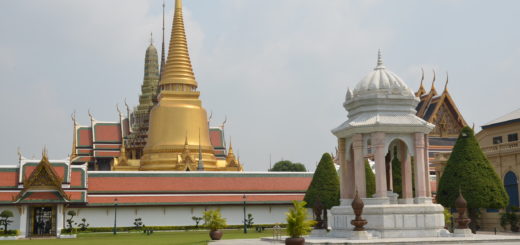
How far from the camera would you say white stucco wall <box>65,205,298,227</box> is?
43.6 meters

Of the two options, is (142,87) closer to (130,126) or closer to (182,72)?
(130,126)

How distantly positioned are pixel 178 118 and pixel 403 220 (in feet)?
126

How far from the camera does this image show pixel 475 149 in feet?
113

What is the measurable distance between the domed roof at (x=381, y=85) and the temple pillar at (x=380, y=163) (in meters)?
1.86

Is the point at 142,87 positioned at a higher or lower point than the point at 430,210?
higher

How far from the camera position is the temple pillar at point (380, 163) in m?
23.1

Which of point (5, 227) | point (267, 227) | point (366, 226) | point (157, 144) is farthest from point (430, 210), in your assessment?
point (157, 144)

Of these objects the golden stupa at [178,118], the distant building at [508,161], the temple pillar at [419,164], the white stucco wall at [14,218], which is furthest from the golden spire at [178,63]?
the temple pillar at [419,164]

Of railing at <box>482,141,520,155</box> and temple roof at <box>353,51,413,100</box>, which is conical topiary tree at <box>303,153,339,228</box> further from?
temple roof at <box>353,51,413,100</box>

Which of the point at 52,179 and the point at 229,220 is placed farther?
the point at 229,220

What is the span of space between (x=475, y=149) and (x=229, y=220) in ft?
61.3

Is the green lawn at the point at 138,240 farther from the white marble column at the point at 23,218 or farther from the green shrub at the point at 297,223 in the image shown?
the green shrub at the point at 297,223

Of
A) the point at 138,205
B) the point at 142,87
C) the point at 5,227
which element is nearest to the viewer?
the point at 5,227

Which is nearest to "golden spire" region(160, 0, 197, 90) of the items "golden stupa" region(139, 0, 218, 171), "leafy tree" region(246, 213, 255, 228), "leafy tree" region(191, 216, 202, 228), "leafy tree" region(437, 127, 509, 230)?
"golden stupa" region(139, 0, 218, 171)
